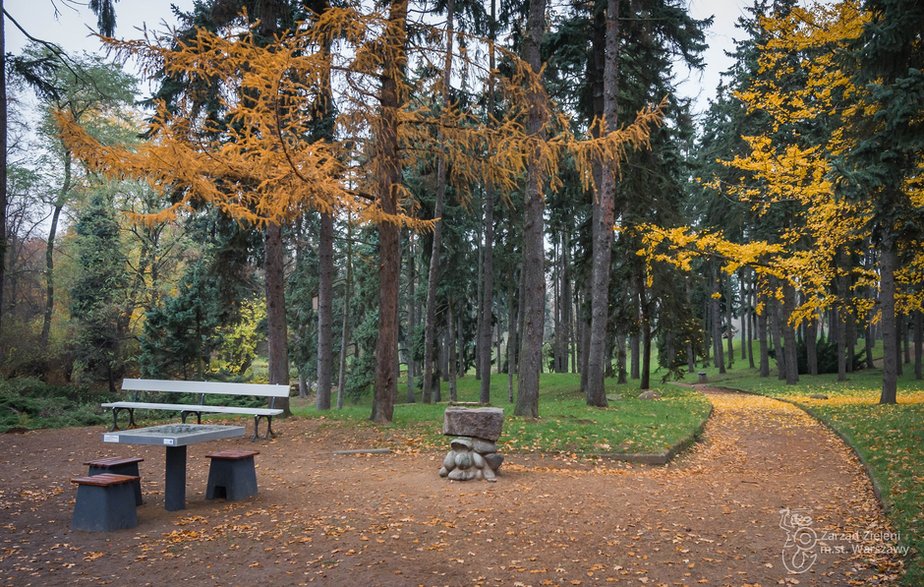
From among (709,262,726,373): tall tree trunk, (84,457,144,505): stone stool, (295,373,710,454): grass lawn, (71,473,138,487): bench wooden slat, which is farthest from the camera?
(709,262,726,373): tall tree trunk

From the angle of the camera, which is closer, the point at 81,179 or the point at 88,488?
the point at 88,488

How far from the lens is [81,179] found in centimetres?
2261

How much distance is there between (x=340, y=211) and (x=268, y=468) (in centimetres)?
416

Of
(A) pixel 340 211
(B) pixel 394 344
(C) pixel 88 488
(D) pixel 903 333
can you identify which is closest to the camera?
(C) pixel 88 488

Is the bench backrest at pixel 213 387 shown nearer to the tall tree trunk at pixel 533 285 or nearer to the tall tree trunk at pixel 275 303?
the tall tree trunk at pixel 275 303

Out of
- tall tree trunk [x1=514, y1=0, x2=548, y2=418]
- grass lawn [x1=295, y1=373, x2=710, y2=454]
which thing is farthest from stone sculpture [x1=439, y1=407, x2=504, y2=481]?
tall tree trunk [x1=514, y1=0, x2=548, y2=418]

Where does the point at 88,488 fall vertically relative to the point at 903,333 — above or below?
below

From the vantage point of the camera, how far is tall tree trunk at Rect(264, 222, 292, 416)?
12766mm

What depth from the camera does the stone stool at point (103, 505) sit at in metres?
5.47

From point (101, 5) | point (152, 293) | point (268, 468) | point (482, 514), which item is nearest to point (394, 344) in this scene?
point (268, 468)

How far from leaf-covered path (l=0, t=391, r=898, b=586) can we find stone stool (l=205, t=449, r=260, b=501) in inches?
6.7

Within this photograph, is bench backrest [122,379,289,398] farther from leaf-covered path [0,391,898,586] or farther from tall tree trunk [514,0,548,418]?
tall tree trunk [514,0,548,418]

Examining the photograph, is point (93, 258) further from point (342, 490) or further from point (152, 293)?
point (342, 490)

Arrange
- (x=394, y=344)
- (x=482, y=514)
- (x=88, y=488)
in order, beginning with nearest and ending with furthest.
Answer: (x=88, y=488)
(x=482, y=514)
(x=394, y=344)
